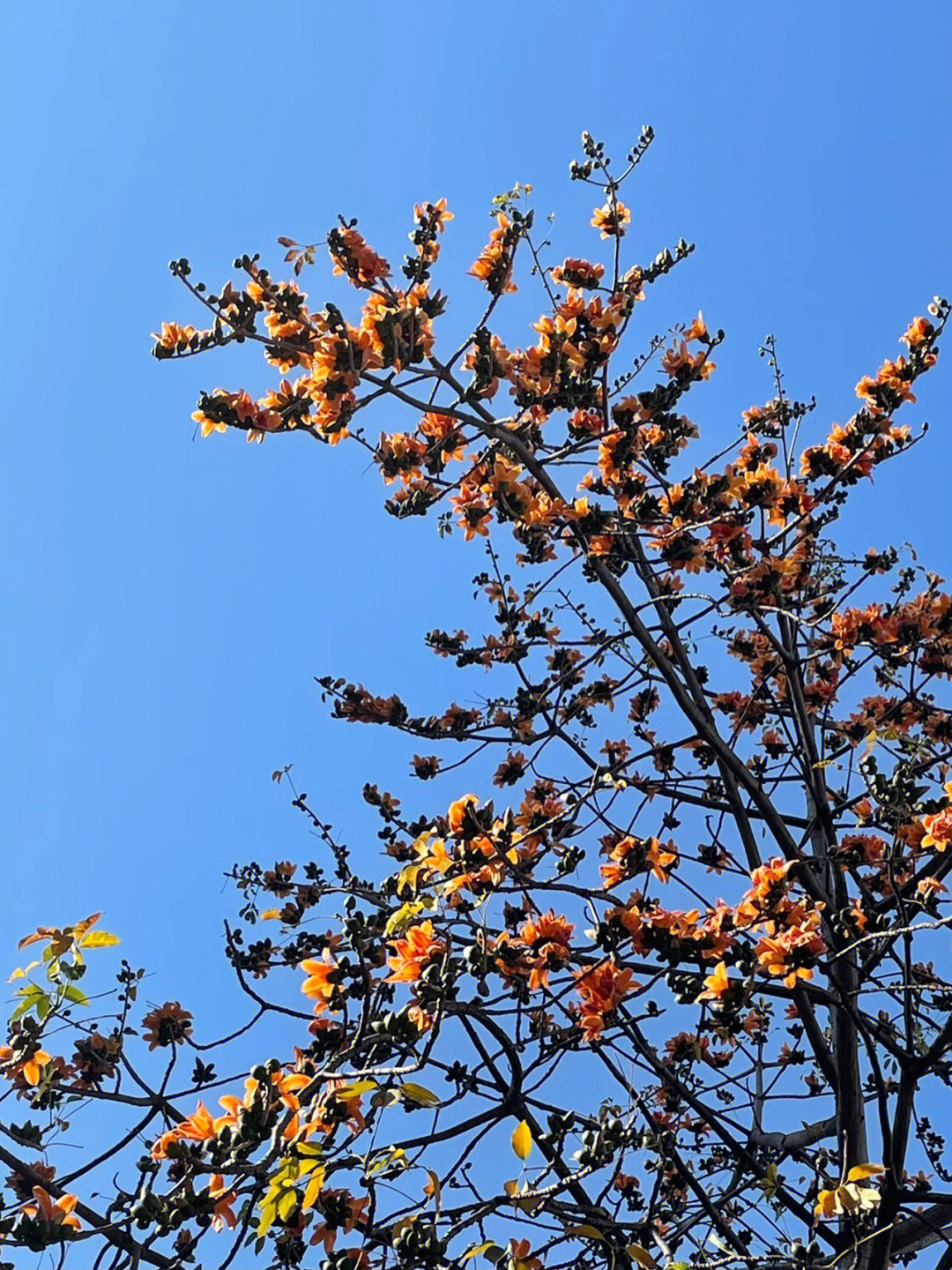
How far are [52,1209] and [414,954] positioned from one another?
2.29 ft

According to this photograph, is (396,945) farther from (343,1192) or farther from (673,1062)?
(673,1062)

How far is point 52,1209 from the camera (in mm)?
1609

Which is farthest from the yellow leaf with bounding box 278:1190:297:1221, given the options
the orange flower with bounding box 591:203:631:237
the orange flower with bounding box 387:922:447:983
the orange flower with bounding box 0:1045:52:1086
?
the orange flower with bounding box 591:203:631:237

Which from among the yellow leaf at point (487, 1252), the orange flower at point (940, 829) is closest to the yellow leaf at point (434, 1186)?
the yellow leaf at point (487, 1252)

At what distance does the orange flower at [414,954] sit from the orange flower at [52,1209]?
61 cm

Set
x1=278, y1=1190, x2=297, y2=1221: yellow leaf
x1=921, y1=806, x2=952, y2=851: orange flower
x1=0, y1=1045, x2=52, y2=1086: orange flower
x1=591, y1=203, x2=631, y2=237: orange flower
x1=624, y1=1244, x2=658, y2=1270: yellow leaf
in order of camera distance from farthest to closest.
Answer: x1=591, y1=203, x2=631, y2=237: orange flower → x1=921, y1=806, x2=952, y2=851: orange flower → x1=0, y1=1045, x2=52, y2=1086: orange flower → x1=624, y1=1244, x2=658, y2=1270: yellow leaf → x1=278, y1=1190, x2=297, y2=1221: yellow leaf

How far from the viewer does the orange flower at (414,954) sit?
187 cm

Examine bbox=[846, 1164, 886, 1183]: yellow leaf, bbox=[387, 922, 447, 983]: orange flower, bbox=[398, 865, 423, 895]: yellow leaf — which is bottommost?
bbox=[846, 1164, 886, 1183]: yellow leaf

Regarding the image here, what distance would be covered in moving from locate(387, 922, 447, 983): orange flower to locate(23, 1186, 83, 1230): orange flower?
0.61m

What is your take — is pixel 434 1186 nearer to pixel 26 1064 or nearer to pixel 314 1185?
pixel 314 1185

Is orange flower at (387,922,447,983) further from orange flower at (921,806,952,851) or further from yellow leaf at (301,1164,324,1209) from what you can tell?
orange flower at (921,806,952,851)

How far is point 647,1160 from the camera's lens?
3344 mm

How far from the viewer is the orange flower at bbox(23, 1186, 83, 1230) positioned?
1.60 meters

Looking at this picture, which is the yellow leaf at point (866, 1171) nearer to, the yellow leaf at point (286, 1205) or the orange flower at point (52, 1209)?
the yellow leaf at point (286, 1205)
